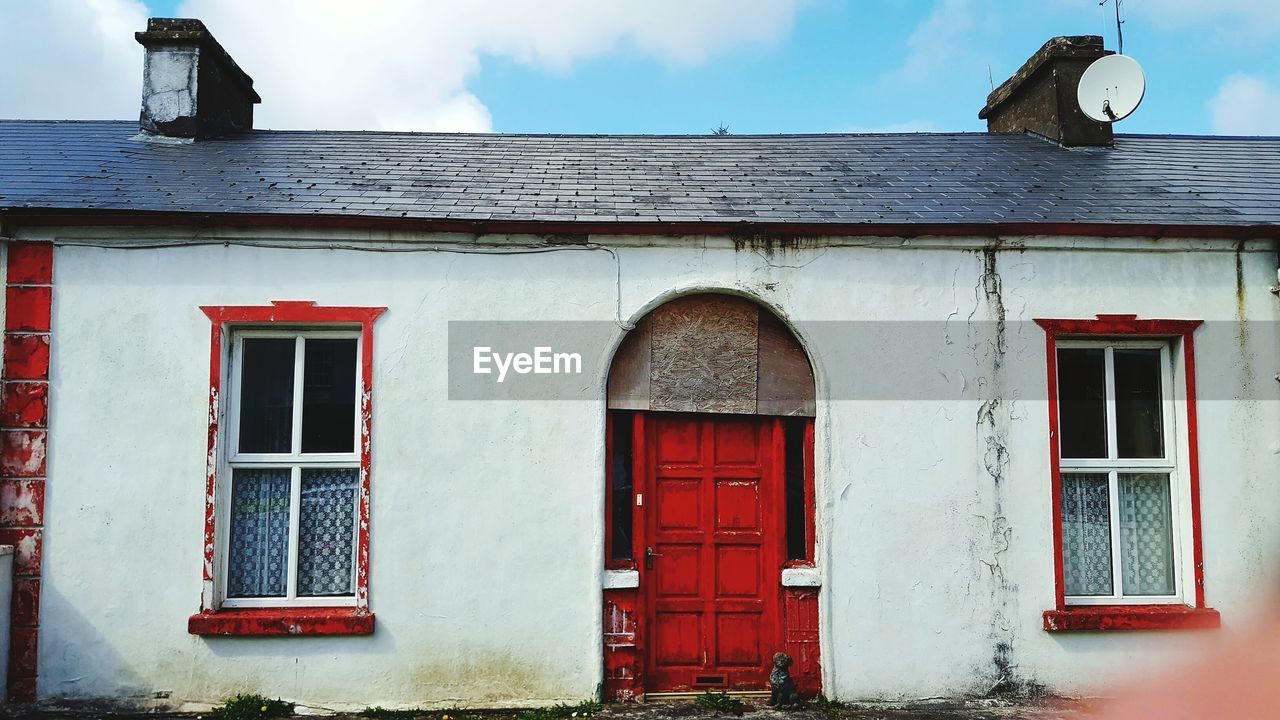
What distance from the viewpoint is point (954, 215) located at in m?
6.36

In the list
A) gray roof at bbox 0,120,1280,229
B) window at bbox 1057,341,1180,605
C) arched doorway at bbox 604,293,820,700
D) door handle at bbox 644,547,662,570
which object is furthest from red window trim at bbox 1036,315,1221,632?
door handle at bbox 644,547,662,570

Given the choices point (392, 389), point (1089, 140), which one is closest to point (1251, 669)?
point (392, 389)

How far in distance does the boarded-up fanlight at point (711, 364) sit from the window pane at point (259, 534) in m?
2.74

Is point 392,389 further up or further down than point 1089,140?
further down

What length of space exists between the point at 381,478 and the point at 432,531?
1.86 feet

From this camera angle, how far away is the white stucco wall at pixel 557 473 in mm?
5781

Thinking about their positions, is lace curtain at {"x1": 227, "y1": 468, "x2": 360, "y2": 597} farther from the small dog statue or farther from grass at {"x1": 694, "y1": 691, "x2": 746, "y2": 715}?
the small dog statue

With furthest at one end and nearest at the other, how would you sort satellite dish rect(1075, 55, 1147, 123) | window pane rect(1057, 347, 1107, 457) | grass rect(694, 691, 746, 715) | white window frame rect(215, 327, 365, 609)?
satellite dish rect(1075, 55, 1147, 123), window pane rect(1057, 347, 1107, 457), white window frame rect(215, 327, 365, 609), grass rect(694, 691, 746, 715)

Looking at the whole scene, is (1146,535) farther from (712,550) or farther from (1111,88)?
(1111,88)

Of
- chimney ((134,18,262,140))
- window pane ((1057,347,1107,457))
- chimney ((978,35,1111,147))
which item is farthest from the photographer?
chimney ((978,35,1111,147))

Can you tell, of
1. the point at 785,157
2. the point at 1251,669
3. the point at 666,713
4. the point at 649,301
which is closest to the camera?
the point at 1251,669

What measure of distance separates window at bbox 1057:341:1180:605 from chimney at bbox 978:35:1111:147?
11.2 ft

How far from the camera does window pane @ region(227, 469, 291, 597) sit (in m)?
5.99

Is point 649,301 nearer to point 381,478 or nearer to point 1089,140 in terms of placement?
point 381,478
